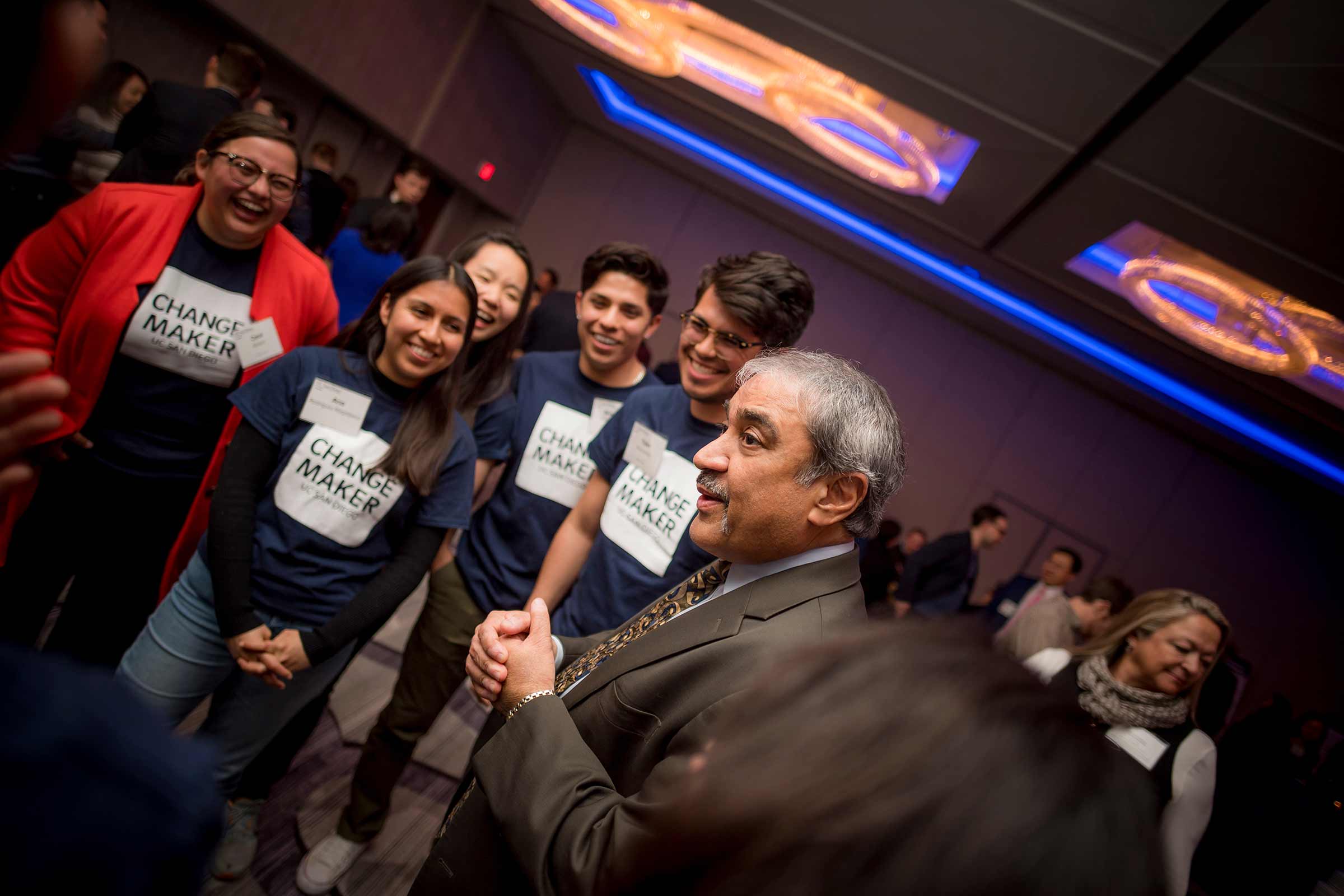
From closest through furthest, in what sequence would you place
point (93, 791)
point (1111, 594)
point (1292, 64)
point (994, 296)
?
point (93, 791) → point (1292, 64) → point (1111, 594) → point (994, 296)

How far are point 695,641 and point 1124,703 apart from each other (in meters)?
1.78

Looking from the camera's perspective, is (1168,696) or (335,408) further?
(1168,696)

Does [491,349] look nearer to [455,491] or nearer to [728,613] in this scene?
[455,491]

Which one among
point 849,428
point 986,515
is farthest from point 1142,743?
point 986,515

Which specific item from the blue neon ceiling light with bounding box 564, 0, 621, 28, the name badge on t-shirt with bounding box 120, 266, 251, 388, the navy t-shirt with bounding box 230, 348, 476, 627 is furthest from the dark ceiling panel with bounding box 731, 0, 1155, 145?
the name badge on t-shirt with bounding box 120, 266, 251, 388

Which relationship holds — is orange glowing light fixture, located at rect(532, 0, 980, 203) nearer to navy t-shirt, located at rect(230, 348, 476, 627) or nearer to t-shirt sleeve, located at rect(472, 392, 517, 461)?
t-shirt sleeve, located at rect(472, 392, 517, 461)

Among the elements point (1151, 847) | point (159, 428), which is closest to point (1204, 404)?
point (1151, 847)

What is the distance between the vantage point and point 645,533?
1655 mm

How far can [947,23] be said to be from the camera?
3.15 metres

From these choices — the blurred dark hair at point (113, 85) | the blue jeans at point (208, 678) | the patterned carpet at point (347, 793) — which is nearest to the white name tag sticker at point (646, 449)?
the blue jeans at point (208, 678)

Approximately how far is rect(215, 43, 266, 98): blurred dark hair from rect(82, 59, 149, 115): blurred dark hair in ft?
4.64

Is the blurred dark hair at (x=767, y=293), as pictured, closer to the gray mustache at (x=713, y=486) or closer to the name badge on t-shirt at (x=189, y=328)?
the gray mustache at (x=713, y=486)

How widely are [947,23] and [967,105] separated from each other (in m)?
0.66

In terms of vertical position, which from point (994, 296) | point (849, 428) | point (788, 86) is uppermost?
point (994, 296)
